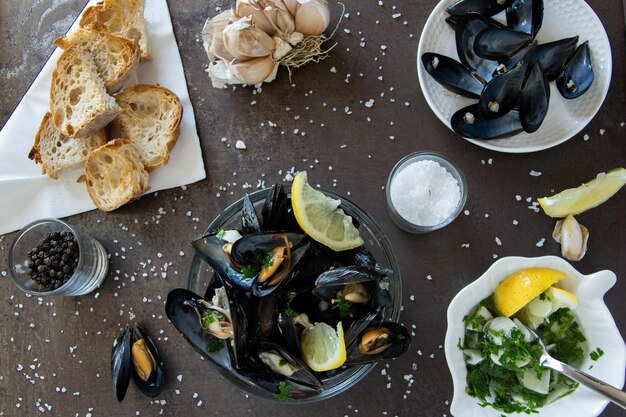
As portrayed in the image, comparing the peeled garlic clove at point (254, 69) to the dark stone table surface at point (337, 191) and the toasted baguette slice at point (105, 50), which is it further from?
the toasted baguette slice at point (105, 50)

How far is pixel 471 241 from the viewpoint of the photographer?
1500 mm

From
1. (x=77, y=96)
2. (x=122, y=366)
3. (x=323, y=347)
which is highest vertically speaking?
(x=77, y=96)

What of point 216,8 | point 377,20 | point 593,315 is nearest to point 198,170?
point 216,8

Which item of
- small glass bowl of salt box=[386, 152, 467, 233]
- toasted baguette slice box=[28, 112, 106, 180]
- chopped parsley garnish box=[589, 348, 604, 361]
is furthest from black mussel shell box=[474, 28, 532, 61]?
toasted baguette slice box=[28, 112, 106, 180]

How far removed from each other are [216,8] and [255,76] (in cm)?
28

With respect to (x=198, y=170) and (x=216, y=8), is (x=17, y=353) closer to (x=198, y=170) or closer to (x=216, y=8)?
(x=198, y=170)

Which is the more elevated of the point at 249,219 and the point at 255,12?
the point at 255,12

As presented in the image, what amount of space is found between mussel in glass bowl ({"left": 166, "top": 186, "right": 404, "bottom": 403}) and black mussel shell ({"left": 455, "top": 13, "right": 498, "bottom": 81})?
1.66ft

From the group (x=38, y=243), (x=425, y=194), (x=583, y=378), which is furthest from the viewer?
(x=38, y=243)

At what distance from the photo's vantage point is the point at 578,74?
1398 mm

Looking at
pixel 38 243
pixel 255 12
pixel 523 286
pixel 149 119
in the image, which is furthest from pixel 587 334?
pixel 38 243

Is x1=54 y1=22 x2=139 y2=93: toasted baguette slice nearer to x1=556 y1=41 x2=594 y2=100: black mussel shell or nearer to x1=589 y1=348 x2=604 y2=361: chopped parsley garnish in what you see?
x1=556 y1=41 x2=594 y2=100: black mussel shell

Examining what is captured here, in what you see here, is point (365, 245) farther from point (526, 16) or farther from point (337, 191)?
point (526, 16)

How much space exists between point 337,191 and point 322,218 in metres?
0.29
